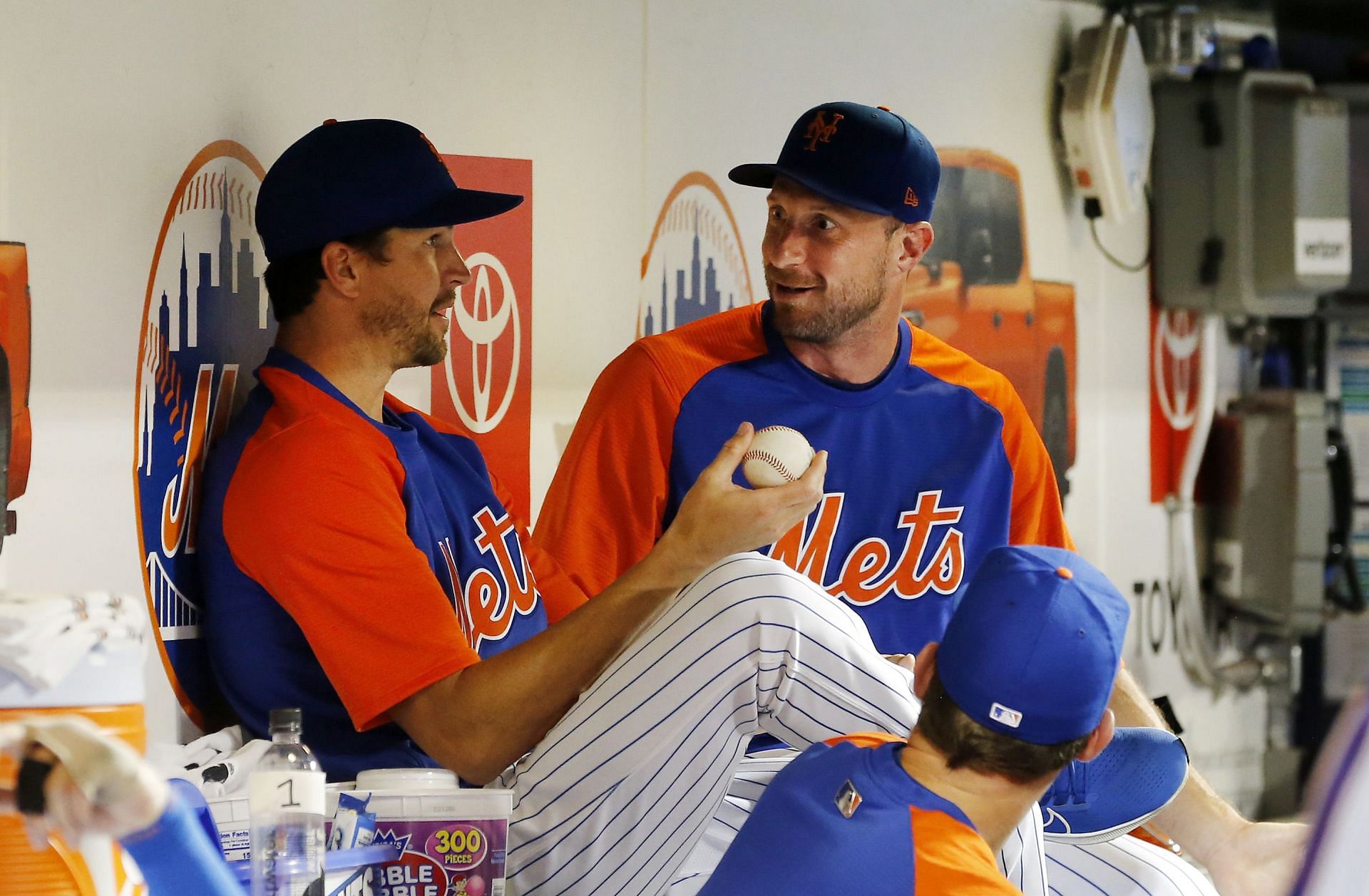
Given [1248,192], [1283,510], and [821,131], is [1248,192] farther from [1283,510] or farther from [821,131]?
[821,131]

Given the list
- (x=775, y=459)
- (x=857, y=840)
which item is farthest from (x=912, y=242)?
(x=857, y=840)

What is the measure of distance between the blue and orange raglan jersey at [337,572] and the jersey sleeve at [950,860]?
69cm

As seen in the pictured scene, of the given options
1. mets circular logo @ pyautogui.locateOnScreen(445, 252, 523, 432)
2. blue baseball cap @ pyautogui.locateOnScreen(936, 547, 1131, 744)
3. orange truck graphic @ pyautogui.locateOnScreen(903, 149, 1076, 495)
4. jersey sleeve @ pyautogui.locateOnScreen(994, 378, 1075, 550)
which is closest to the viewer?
blue baseball cap @ pyautogui.locateOnScreen(936, 547, 1131, 744)

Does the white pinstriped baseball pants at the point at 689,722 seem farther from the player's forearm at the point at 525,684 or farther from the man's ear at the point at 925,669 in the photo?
the man's ear at the point at 925,669

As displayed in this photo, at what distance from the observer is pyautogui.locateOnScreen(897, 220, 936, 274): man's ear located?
267cm

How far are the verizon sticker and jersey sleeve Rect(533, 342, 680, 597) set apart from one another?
2.42 meters

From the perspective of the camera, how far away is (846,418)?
8.36 ft

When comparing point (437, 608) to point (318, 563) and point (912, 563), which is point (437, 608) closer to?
point (318, 563)

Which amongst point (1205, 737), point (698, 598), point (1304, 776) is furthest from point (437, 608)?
point (1304, 776)

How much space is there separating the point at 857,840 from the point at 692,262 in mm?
1948

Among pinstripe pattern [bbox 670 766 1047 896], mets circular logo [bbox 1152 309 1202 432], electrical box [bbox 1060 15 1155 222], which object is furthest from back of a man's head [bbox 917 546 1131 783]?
mets circular logo [bbox 1152 309 1202 432]

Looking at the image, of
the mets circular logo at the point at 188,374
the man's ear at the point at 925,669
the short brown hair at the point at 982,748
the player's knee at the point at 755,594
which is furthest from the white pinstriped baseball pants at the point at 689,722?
the mets circular logo at the point at 188,374

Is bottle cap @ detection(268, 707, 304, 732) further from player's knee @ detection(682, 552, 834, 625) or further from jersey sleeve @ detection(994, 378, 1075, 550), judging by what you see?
jersey sleeve @ detection(994, 378, 1075, 550)

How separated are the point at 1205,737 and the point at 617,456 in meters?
2.65
